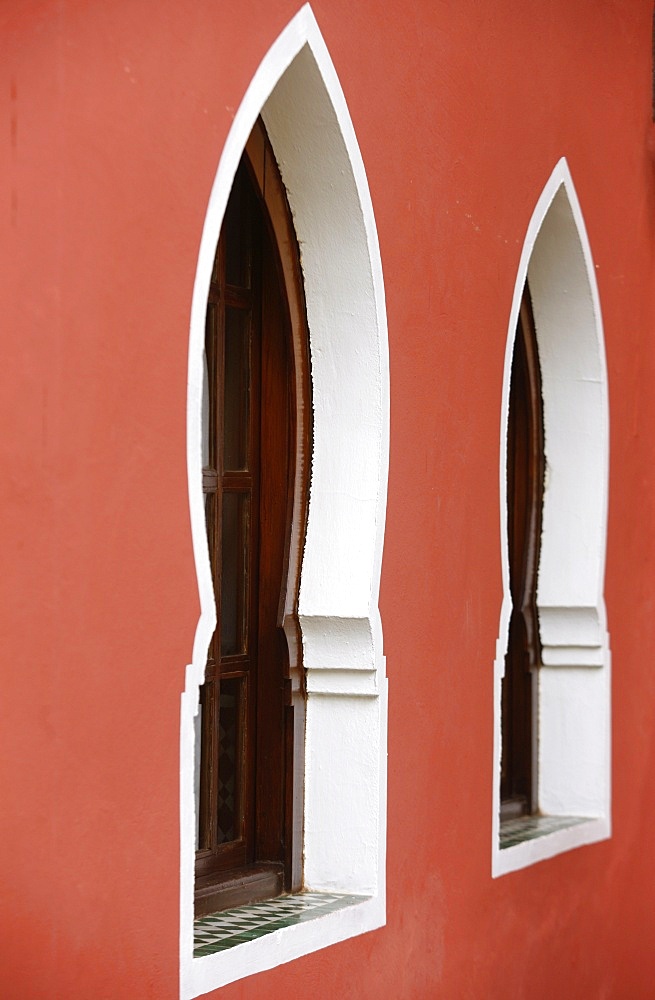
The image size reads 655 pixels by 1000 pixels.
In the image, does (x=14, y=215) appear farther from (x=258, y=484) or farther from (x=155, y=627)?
(x=258, y=484)

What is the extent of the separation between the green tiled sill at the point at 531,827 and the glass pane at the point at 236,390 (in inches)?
73.3

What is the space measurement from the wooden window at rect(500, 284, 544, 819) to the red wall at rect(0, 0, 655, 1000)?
1.11 ft

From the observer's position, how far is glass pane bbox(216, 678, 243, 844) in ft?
14.4

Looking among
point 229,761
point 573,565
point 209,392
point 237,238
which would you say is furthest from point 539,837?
point 237,238

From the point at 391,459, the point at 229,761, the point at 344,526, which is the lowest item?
the point at 229,761

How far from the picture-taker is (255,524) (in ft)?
14.8

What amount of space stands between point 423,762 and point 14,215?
92.4 inches

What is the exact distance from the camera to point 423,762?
15.4 feet

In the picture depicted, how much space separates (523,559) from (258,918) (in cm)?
264

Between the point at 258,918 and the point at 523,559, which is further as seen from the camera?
the point at 523,559

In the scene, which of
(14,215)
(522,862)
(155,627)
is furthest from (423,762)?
(14,215)

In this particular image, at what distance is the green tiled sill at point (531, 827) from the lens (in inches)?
221

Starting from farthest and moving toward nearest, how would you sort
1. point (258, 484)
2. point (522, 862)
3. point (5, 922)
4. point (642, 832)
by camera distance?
point (642, 832) → point (522, 862) → point (258, 484) → point (5, 922)

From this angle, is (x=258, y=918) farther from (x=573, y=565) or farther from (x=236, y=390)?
(x=573, y=565)
